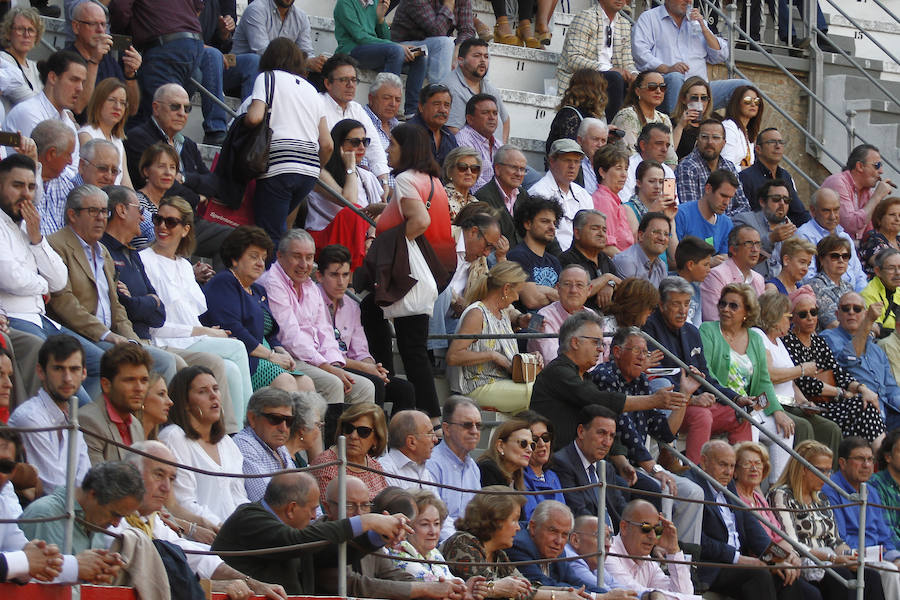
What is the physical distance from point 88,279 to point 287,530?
7.14ft

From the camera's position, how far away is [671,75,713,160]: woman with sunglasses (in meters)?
14.1

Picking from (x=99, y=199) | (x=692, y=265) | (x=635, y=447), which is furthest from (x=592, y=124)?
(x=99, y=199)

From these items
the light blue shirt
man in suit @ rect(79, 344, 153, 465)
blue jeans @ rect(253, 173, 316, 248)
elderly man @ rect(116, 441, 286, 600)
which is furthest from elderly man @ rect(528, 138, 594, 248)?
elderly man @ rect(116, 441, 286, 600)

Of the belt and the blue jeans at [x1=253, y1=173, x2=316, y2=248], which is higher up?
the belt

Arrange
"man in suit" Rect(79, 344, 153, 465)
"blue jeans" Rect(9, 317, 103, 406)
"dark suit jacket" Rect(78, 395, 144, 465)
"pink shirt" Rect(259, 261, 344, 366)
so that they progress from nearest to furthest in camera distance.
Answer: "dark suit jacket" Rect(78, 395, 144, 465), "man in suit" Rect(79, 344, 153, 465), "blue jeans" Rect(9, 317, 103, 406), "pink shirt" Rect(259, 261, 344, 366)

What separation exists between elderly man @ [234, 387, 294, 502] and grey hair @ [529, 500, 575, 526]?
123cm

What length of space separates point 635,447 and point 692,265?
6.66ft

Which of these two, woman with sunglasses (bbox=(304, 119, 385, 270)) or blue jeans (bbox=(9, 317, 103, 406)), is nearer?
blue jeans (bbox=(9, 317, 103, 406))

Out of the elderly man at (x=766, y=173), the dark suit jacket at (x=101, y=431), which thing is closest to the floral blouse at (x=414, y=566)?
the dark suit jacket at (x=101, y=431)

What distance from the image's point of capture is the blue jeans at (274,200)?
10.9 meters

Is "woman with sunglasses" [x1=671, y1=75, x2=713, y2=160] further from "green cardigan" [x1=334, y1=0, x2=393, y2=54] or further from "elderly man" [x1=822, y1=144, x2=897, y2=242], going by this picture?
"green cardigan" [x1=334, y1=0, x2=393, y2=54]

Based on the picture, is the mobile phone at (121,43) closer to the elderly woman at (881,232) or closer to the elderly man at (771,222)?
the elderly man at (771,222)

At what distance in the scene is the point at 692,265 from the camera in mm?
11688

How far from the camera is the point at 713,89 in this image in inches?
597
